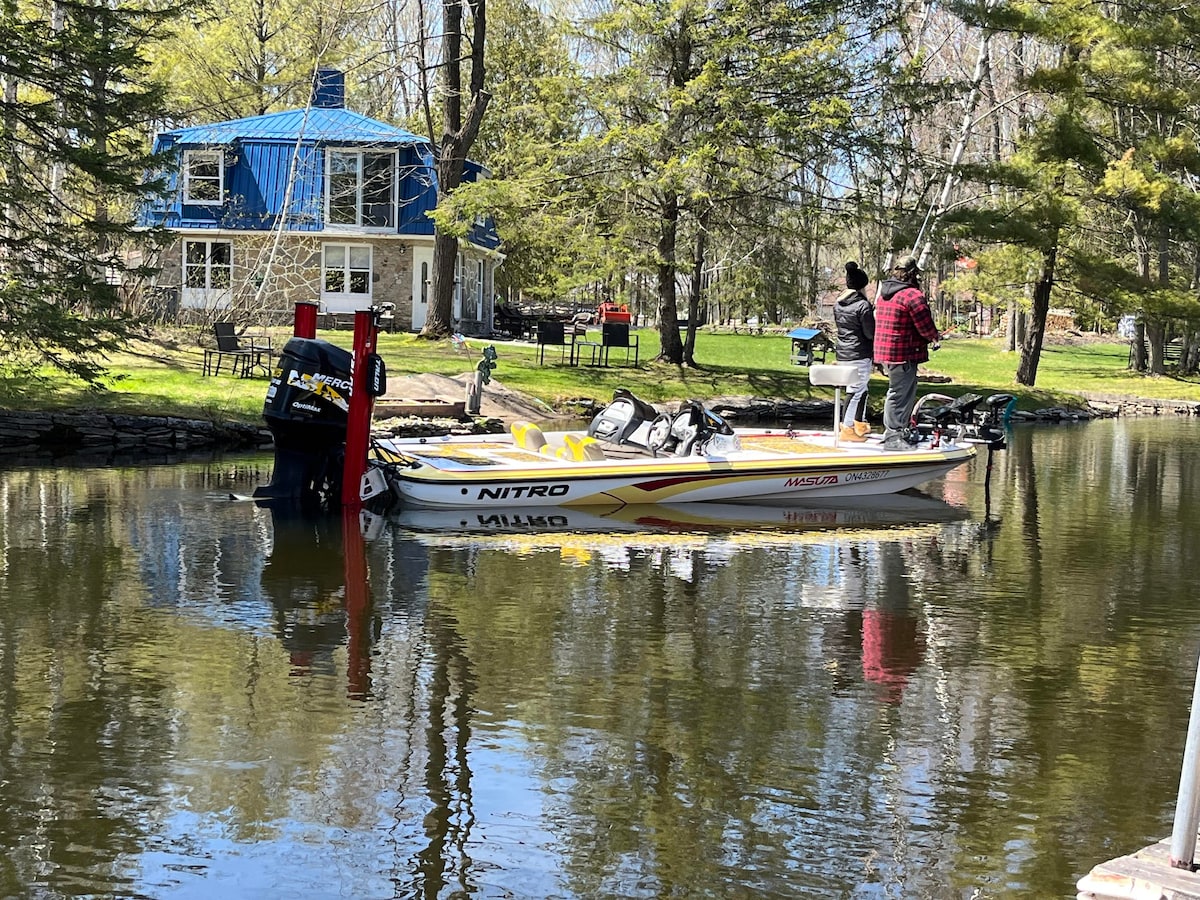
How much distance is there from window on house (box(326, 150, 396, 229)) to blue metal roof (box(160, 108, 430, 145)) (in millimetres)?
484

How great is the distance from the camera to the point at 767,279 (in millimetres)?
29812

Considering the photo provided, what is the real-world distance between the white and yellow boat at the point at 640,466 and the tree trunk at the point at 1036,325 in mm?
17534

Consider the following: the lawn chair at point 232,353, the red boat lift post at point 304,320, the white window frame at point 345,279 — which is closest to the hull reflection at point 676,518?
the red boat lift post at point 304,320

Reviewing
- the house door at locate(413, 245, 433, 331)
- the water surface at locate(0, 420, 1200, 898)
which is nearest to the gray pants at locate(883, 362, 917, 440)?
the water surface at locate(0, 420, 1200, 898)

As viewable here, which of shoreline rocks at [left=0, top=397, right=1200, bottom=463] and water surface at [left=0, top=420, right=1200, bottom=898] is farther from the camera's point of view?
shoreline rocks at [left=0, top=397, right=1200, bottom=463]

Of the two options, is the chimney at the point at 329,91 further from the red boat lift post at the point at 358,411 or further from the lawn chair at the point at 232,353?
the red boat lift post at the point at 358,411

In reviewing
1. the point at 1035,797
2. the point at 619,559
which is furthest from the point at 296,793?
the point at 619,559

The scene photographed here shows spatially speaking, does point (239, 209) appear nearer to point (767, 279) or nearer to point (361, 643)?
point (767, 279)

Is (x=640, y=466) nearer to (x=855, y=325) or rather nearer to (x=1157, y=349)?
(x=855, y=325)

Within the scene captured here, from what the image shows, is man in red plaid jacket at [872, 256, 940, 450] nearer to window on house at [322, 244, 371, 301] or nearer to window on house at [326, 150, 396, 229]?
window on house at [326, 150, 396, 229]

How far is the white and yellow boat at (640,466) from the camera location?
1400 cm

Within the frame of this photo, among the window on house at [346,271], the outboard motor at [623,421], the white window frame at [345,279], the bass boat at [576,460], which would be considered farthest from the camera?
the window on house at [346,271]

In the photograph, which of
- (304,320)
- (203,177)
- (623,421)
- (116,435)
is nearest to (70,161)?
(116,435)

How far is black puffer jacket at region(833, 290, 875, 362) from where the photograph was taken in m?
15.8
